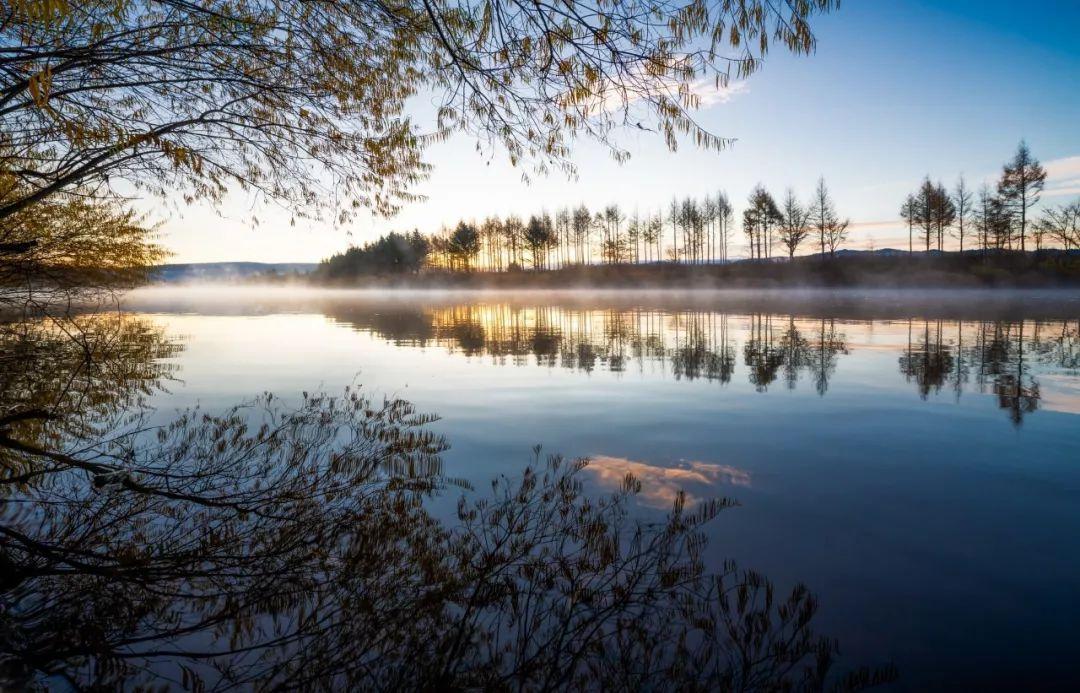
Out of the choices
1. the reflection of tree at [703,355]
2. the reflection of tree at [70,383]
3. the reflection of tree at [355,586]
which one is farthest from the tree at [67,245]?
the reflection of tree at [703,355]

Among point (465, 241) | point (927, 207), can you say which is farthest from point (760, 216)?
point (465, 241)

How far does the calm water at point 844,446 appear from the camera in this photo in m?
3.46

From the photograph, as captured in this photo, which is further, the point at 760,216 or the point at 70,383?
the point at 760,216

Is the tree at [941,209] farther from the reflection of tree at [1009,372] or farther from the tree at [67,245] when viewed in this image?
the tree at [67,245]

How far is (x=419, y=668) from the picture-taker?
9.63 feet

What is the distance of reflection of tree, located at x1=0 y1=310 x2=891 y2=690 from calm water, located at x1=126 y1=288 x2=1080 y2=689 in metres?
0.48

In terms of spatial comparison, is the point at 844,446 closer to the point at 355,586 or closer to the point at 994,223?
the point at 355,586

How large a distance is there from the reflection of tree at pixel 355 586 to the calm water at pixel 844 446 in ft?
1.59

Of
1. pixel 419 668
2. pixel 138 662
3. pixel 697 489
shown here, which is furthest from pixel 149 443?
pixel 697 489

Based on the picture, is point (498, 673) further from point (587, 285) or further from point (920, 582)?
point (587, 285)

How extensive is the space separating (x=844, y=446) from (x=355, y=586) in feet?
20.8

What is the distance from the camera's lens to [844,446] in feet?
22.9

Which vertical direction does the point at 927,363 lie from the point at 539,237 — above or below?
below

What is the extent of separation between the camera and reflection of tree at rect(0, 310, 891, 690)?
2.96 metres
